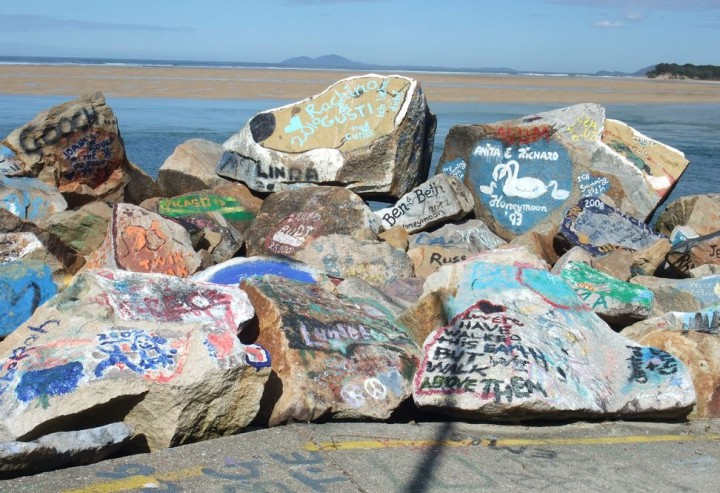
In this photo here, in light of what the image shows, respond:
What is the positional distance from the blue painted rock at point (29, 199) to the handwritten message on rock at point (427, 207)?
11.0 feet

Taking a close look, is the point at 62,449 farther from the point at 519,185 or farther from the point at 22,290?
the point at 519,185

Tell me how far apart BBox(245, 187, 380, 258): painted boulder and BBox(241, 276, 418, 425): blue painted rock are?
2.89 m

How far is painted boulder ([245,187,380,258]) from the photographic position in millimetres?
8883

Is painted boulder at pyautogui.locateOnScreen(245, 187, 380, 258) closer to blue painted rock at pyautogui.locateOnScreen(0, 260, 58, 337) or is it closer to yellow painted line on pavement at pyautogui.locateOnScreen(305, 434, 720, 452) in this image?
blue painted rock at pyautogui.locateOnScreen(0, 260, 58, 337)

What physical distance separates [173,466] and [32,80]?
135ft

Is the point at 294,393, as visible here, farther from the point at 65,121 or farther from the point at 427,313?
the point at 65,121

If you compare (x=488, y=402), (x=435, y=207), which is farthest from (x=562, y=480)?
(x=435, y=207)

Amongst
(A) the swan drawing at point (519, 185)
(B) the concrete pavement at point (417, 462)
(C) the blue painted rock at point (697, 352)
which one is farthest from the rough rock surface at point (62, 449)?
(A) the swan drawing at point (519, 185)

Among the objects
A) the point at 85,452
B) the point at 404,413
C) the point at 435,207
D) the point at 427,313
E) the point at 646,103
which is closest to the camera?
the point at 85,452

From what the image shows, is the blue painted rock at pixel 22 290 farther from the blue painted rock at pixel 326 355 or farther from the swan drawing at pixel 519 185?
the swan drawing at pixel 519 185

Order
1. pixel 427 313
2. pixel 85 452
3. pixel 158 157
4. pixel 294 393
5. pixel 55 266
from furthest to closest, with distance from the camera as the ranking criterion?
pixel 158 157 → pixel 55 266 → pixel 427 313 → pixel 294 393 → pixel 85 452

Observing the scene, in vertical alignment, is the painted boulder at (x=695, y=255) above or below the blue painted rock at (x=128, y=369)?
below

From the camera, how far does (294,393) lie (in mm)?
4953

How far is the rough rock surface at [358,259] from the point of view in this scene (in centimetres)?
781
